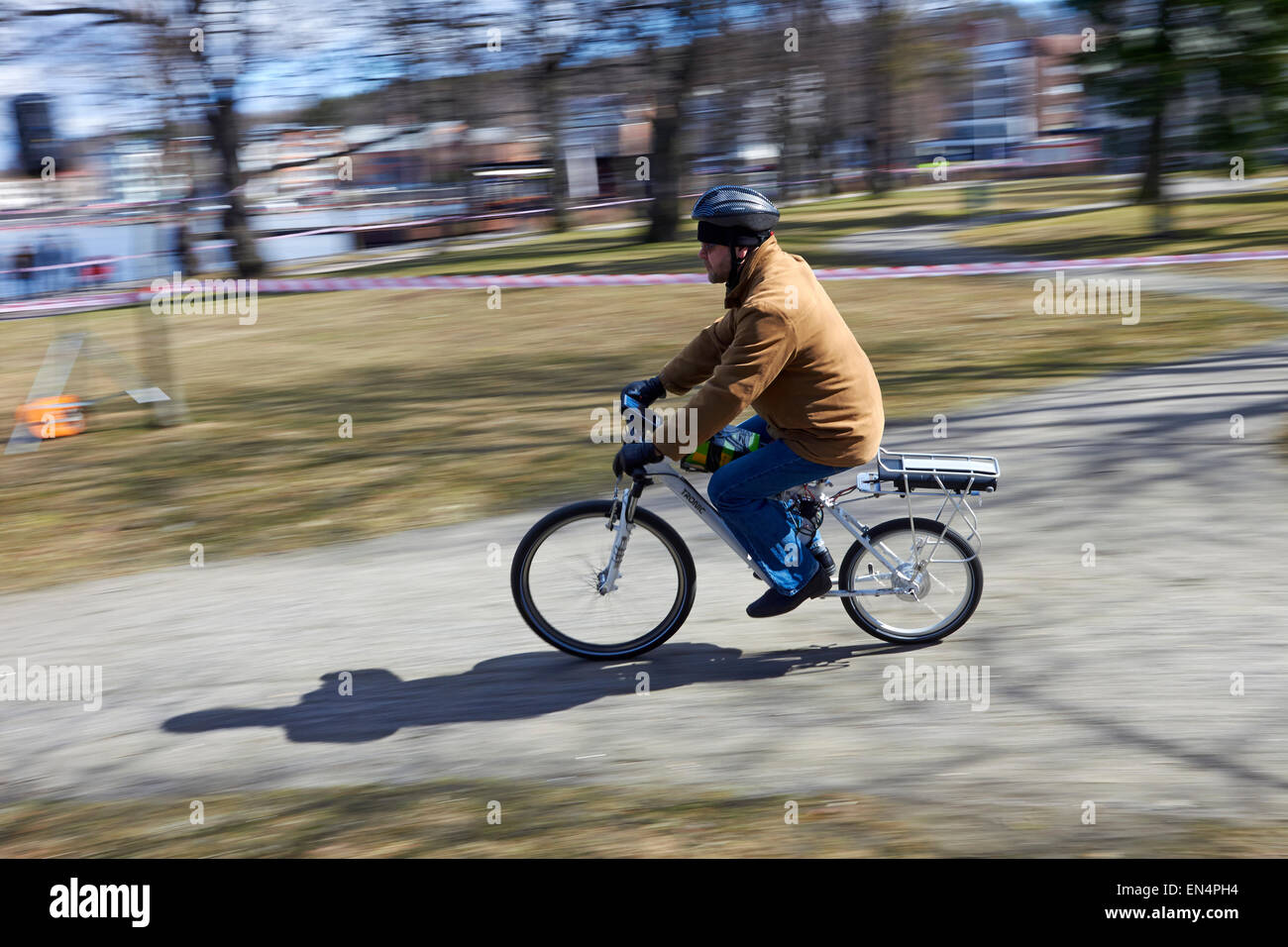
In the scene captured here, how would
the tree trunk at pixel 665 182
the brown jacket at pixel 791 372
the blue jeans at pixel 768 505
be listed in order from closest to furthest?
the brown jacket at pixel 791 372 < the blue jeans at pixel 768 505 < the tree trunk at pixel 665 182

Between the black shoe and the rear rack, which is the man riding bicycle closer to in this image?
the black shoe

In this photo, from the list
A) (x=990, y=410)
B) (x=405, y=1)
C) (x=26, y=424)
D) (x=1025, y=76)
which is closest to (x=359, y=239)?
(x=405, y=1)

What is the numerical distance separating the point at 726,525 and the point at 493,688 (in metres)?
1.26

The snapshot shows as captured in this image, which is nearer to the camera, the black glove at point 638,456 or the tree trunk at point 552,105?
the black glove at point 638,456

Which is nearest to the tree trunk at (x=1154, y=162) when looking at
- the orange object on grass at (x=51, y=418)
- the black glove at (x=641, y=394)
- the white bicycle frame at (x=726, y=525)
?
the orange object on grass at (x=51, y=418)

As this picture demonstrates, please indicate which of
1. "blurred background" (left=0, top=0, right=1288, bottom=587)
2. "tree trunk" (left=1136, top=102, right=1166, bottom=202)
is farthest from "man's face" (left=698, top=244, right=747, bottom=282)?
"tree trunk" (left=1136, top=102, right=1166, bottom=202)

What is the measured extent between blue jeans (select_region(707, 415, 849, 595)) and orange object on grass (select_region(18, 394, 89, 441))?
8.33 metres

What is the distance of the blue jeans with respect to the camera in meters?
5.00

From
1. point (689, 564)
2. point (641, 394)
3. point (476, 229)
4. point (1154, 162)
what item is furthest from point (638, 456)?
point (476, 229)

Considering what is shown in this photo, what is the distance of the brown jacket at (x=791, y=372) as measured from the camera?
4.64 meters

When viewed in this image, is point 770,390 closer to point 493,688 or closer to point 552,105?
point 493,688

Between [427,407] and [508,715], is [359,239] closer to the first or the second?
[427,407]

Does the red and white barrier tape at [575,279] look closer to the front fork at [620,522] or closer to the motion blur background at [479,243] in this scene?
the motion blur background at [479,243]

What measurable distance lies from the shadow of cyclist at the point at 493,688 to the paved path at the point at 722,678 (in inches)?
0.5
